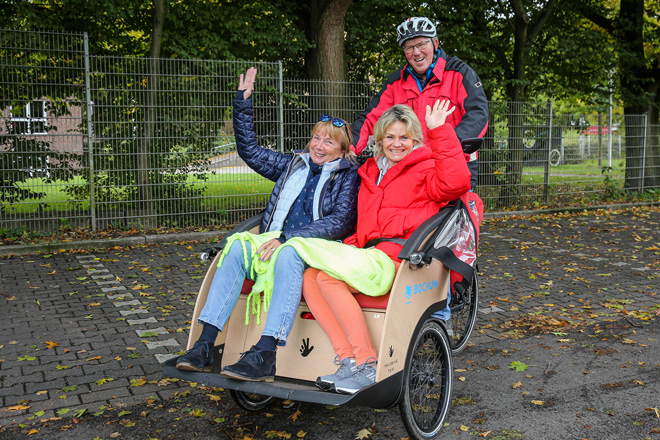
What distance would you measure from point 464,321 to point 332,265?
2058 millimetres

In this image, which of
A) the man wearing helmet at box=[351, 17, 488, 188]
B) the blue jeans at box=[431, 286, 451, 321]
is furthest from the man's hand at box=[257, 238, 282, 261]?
the man wearing helmet at box=[351, 17, 488, 188]

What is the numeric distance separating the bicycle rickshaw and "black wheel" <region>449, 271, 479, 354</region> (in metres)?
1.04

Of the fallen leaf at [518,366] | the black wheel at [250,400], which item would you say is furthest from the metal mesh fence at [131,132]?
the black wheel at [250,400]

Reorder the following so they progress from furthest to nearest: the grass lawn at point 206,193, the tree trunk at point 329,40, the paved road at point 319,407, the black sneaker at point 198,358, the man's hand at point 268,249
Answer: the tree trunk at point 329,40, the grass lawn at point 206,193, the paved road at point 319,407, the man's hand at point 268,249, the black sneaker at point 198,358

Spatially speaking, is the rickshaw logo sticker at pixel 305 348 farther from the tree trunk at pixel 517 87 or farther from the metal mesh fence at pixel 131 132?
the tree trunk at pixel 517 87

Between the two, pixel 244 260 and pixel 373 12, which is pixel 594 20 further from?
pixel 244 260

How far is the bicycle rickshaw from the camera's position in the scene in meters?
3.10

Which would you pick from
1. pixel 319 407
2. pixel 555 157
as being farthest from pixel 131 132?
pixel 555 157

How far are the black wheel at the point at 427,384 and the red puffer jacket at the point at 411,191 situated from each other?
1.65 ft

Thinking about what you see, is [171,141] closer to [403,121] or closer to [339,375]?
[403,121]

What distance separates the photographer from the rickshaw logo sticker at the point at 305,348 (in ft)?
11.1

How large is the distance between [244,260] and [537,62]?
44.7 ft

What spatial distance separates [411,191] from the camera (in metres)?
3.77

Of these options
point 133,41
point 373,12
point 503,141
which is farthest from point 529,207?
point 133,41
